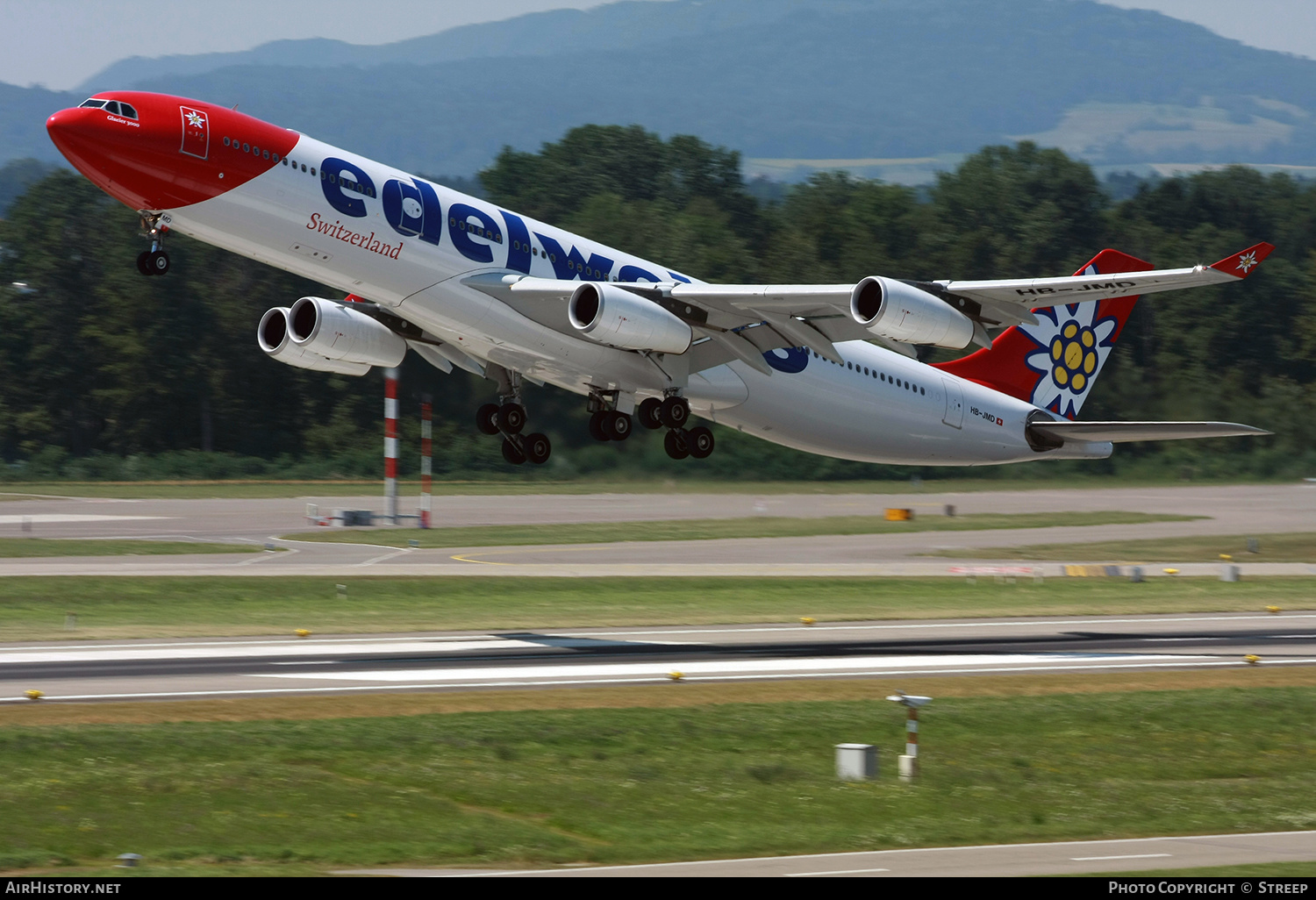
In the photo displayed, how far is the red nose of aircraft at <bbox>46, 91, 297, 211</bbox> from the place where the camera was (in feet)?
91.0

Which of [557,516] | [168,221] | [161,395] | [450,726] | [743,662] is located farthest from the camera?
[161,395]

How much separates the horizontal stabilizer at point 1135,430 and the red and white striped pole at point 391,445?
78.9 feet

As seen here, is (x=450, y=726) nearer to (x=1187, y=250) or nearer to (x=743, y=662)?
(x=743, y=662)

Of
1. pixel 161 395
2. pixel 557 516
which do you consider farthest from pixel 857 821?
pixel 161 395

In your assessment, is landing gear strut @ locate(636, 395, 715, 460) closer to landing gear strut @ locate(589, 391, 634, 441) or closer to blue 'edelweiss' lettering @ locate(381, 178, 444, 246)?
landing gear strut @ locate(589, 391, 634, 441)

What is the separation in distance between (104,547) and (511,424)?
89.5ft

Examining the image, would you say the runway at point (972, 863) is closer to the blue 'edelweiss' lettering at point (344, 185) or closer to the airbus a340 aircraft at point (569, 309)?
the airbus a340 aircraft at point (569, 309)

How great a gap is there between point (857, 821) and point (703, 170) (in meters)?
119

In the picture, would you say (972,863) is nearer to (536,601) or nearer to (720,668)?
(720,668)

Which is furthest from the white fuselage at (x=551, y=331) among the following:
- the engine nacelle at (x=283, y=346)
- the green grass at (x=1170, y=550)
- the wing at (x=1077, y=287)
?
the green grass at (x=1170, y=550)

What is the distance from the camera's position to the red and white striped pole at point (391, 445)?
58.6m

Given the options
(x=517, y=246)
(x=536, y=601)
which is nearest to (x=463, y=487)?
(x=536, y=601)

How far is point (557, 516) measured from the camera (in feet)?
238

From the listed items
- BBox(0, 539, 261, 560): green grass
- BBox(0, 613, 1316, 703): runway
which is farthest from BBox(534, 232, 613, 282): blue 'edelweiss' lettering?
BBox(0, 539, 261, 560): green grass
